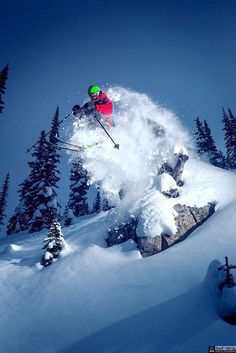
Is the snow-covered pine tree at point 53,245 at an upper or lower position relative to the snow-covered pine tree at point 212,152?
lower

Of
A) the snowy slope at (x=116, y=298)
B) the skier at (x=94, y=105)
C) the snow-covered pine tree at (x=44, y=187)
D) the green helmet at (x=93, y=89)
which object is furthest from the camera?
the snow-covered pine tree at (x=44, y=187)

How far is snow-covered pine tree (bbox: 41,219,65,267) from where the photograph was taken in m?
14.8

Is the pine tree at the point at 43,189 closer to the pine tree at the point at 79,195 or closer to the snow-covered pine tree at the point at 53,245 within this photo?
the pine tree at the point at 79,195

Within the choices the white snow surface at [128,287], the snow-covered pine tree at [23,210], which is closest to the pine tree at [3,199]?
the snow-covered pine tree at [23,210]

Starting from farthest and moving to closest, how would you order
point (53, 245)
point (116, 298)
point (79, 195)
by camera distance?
1. point (79, 195)
2. point (53, 245)
3. point (116, 298)

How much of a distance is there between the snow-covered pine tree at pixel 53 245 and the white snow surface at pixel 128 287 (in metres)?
0.42

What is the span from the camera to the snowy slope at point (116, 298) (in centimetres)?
816

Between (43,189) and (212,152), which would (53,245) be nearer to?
(43,189)

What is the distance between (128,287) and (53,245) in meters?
5.94

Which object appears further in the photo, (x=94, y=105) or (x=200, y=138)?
(x=200, y=138)

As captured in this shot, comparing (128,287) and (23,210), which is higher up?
(23,210)

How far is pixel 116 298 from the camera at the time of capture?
10.5 metres

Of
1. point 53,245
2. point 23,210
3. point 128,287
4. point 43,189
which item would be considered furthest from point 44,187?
point 128,287

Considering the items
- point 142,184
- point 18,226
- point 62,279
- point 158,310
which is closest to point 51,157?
point 18,226
